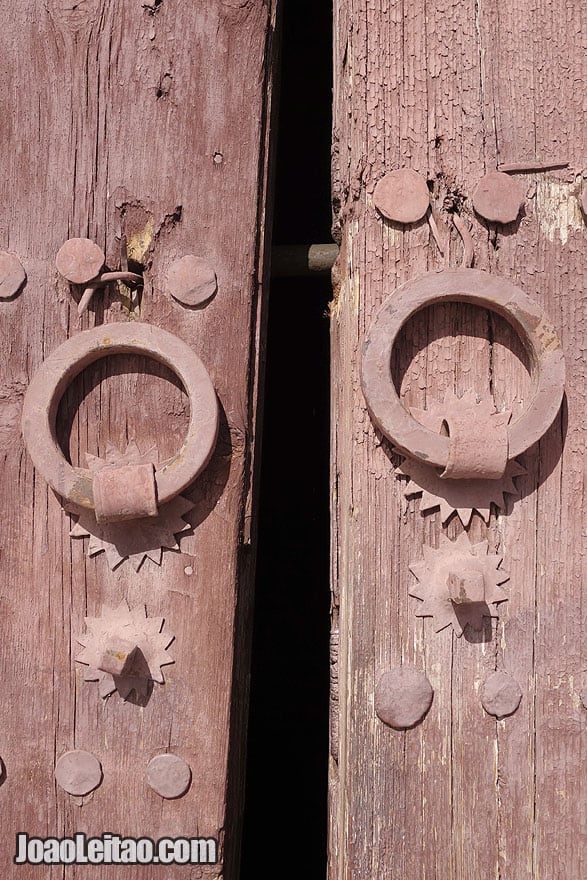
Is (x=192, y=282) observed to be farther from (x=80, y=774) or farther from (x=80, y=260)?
(x=80, y=774)

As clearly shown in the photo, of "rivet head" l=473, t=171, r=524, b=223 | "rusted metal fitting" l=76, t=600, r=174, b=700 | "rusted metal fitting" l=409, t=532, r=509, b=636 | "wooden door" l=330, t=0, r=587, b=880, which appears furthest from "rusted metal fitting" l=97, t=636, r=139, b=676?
"rivet head" l=473, t=171, r=524, b=223

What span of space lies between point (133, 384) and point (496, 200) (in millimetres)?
597

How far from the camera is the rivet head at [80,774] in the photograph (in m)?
1.07

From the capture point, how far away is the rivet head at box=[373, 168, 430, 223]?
1118 millimetres

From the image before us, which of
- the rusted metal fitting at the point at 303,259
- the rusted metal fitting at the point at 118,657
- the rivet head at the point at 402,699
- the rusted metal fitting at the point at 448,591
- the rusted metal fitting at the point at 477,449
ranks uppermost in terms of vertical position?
the rusted metal fitting at the point at 303,259

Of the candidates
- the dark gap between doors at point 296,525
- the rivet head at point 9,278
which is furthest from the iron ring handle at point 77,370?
the dark gap between doors at point 296,525

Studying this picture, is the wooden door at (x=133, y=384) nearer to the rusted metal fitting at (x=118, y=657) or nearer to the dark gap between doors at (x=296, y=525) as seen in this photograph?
the rusted metal fitting at (x=118, y=657)

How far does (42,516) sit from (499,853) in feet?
2.60

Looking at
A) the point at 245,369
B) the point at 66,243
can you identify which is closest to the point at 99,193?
the point at 66,243

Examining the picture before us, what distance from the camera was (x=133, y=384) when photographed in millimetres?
1131

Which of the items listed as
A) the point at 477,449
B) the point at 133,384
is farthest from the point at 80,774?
the point at 477,449

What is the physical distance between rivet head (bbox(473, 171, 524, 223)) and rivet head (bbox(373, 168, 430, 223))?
8 centimetres

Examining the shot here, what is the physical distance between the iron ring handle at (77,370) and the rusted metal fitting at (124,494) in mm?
17

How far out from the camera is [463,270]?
1084 mm
